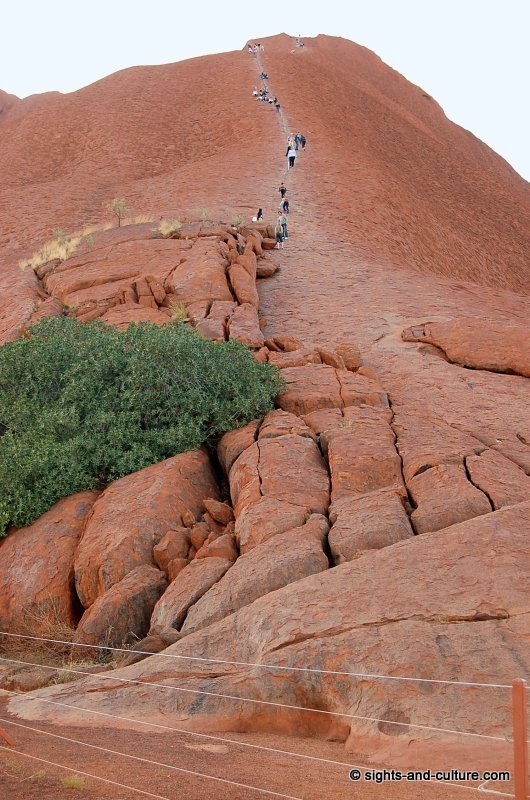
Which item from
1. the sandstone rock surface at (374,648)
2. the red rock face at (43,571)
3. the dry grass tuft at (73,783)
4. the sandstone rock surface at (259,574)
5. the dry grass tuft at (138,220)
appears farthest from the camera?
the dry grass tuft at (138,220)

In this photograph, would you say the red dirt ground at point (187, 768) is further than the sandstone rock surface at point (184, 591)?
No

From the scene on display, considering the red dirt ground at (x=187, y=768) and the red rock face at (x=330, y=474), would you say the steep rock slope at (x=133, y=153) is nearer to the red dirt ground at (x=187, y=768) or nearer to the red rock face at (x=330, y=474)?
the red rock face at (x=330, y=474)

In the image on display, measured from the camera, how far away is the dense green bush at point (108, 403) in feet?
38.4

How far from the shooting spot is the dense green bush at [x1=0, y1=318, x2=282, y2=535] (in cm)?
1172

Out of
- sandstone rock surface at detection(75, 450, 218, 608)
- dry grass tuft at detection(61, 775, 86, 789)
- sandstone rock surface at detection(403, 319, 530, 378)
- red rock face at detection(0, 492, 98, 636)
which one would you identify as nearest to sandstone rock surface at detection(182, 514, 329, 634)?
sandstone rock surface at detection(75, 450, 218, 608)

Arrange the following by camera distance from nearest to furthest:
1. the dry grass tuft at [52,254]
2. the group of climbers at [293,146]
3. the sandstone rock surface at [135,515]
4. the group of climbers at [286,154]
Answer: the sandstone rock surface at [135,515]
the dry grass tuft at [52,254]
the group of climbers at [286,154]
the group of climbers at [293,146]

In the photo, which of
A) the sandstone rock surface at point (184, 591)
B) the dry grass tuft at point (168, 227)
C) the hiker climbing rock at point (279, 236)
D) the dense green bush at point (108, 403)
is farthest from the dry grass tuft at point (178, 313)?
the hiker climbing rock at point (279, 236)

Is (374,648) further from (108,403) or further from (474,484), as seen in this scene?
(108,403)

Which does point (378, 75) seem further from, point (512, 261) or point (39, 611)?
point (39, 611)

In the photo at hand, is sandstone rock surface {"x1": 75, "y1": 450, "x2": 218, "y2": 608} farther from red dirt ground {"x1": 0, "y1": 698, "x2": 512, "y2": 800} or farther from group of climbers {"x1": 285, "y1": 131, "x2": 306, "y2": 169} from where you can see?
group of climbers {"x1": 285, "y1": 131, "x2": 306, "y2": 169}

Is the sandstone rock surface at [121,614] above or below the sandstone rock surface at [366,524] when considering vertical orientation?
below

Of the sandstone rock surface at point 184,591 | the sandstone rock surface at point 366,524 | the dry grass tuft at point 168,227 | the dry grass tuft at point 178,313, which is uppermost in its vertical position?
the dry grass tuft at point 168,227

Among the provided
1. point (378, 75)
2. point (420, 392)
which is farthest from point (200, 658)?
point (378, 75)

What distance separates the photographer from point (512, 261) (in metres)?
39.8
